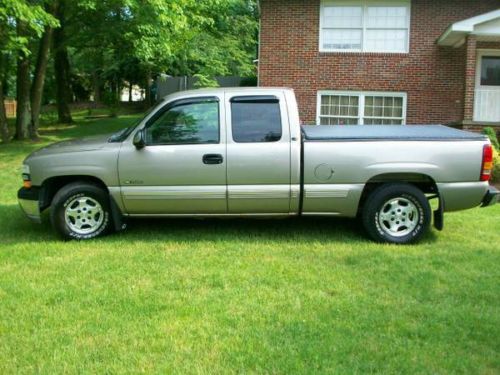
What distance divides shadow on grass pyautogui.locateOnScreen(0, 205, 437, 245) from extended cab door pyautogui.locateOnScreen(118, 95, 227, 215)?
38 centimetres

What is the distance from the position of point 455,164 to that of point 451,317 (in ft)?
8.52

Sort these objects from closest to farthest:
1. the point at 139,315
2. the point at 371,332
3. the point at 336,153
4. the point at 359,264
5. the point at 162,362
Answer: the point at 162,362 → the point at 371,332 → the point at 139,315 → the point at 359,264 → the point at 336,153

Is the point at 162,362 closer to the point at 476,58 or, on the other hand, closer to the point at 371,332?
the point at 371,332

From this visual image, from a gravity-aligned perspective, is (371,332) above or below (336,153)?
below

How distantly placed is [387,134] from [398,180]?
0.56 m

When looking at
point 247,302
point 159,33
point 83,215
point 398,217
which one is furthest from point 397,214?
point 159,33

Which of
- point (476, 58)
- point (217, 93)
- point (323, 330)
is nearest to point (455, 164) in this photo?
point (217, 93)

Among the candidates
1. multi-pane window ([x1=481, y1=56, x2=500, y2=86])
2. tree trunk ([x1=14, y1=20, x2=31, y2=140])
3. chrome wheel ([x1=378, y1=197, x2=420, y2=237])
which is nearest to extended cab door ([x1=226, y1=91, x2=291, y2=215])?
chrome wheel ([x1=378, y1=197, x2=420, y2=237])

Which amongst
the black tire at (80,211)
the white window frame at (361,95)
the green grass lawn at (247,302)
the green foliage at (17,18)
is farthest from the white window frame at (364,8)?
the black tire at (80,211)

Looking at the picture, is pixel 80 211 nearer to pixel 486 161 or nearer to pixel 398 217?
pixel 398 217

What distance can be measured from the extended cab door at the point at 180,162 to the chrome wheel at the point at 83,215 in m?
0.37

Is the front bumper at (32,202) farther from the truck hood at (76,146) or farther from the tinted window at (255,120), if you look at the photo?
the tinted window at (255,120)

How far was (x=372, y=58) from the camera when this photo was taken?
17688 millimetres

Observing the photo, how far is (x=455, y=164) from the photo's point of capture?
661 cm
